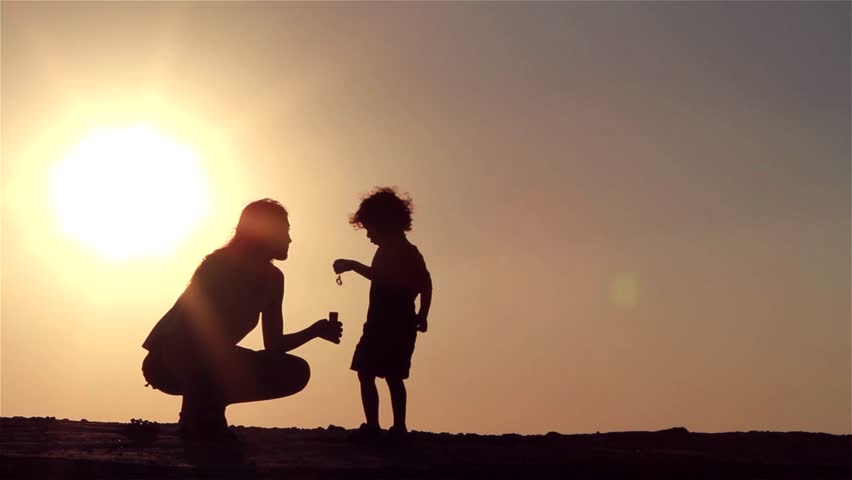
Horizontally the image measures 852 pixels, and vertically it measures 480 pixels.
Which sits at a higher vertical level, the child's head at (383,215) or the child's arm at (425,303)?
the child's head at (383,215)

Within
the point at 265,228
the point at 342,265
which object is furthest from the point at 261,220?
the point at 342,265

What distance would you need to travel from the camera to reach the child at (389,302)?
9.60 m

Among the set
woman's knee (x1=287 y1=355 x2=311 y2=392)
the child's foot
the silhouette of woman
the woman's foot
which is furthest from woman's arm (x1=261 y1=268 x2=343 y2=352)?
the woman's foot

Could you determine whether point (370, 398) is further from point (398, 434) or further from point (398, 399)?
point (398, 434)

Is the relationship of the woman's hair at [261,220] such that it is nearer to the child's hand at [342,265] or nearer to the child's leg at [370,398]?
the child's hand at [342,265]

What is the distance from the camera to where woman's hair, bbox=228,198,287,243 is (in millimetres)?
9125

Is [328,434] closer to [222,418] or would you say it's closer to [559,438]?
[222,418]

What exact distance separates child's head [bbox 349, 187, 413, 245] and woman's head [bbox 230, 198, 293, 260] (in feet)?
3.77

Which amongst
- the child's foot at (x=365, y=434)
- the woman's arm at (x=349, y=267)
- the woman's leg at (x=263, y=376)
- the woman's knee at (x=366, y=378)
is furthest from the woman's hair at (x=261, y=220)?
the child's foot at (x=365, y=434)

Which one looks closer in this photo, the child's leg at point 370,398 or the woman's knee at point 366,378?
the child's leg at point 370,398

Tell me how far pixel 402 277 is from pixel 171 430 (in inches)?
98.4

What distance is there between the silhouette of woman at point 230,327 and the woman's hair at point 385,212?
115 centimetres

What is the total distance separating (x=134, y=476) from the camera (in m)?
6.74

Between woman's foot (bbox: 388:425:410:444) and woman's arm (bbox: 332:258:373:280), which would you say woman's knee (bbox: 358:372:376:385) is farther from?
woman's arm (bbox: 332:258:373:280)
